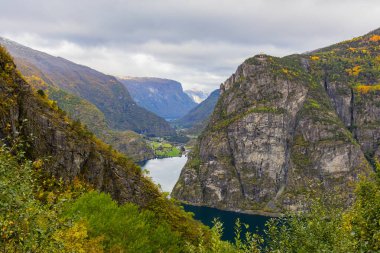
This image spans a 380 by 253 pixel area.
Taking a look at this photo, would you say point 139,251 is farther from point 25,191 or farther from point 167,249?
point 25,191

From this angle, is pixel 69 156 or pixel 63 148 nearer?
pixel 69 156

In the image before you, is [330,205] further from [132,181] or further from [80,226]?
[132,181]

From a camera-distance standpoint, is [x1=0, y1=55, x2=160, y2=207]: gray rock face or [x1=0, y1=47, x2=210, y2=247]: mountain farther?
[x1=0, y1=55, x2=160, y2=207]: gray rock face

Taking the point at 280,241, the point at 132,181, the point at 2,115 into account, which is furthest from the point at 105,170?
the point at 280,241

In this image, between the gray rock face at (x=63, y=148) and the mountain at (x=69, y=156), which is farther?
the gray rock face at (x=63, y=148)

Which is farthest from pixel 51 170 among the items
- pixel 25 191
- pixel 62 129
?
pixel 25 191

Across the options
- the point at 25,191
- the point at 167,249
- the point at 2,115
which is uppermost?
the point at 2,115

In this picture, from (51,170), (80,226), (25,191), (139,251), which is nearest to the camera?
(25,191)

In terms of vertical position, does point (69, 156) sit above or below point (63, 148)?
below

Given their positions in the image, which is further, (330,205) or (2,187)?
(330,205)

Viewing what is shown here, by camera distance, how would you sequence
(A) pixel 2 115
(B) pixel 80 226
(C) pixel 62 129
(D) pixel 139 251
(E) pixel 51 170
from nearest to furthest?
(B) pixel 80 226
(D) pixel 139 251
(A) pixel 2 115
(E) pixel 51 170
(C) pixel 62 129

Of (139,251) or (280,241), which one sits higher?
(280,241)
